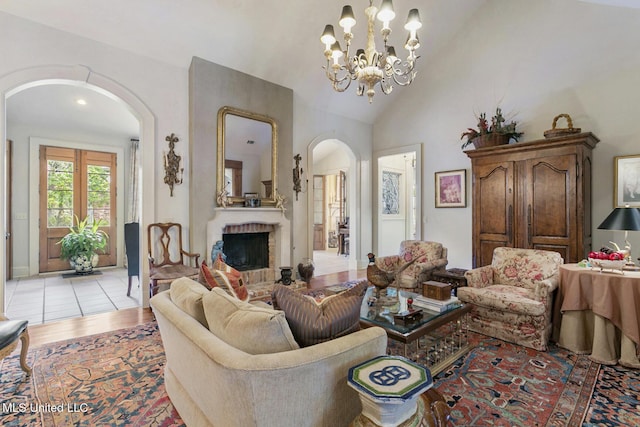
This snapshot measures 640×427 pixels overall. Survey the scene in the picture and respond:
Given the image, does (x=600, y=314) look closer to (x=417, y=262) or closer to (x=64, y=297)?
(x=417, y=262)

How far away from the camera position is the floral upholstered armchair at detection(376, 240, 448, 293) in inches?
157

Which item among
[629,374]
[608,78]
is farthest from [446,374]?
[608,78]

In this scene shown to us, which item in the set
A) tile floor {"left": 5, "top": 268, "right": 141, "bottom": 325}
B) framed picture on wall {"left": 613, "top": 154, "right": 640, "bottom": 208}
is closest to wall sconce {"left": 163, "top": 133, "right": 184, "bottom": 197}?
tile floor {"left": 5, "top": 268, "right": 141, "bottom": 325}

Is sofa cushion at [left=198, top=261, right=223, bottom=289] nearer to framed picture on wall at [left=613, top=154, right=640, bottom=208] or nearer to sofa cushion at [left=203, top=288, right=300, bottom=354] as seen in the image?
sofa cushion at [left=203, top=288, right=300, bottom=354]

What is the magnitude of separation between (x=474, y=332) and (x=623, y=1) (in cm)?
420

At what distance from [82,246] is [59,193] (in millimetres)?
1215

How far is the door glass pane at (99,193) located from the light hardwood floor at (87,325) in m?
3.57

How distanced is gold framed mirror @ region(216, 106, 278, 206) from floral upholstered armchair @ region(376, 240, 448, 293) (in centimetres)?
209

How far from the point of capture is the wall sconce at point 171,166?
4.09 metres

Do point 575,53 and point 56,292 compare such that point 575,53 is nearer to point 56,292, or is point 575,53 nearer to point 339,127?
point 339,127

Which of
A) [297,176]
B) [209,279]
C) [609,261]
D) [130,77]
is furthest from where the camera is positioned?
[297,176]

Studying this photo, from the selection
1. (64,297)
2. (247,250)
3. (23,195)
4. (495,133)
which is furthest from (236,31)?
(23,195)

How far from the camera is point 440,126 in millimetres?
5637

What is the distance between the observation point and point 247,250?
5.16 m
